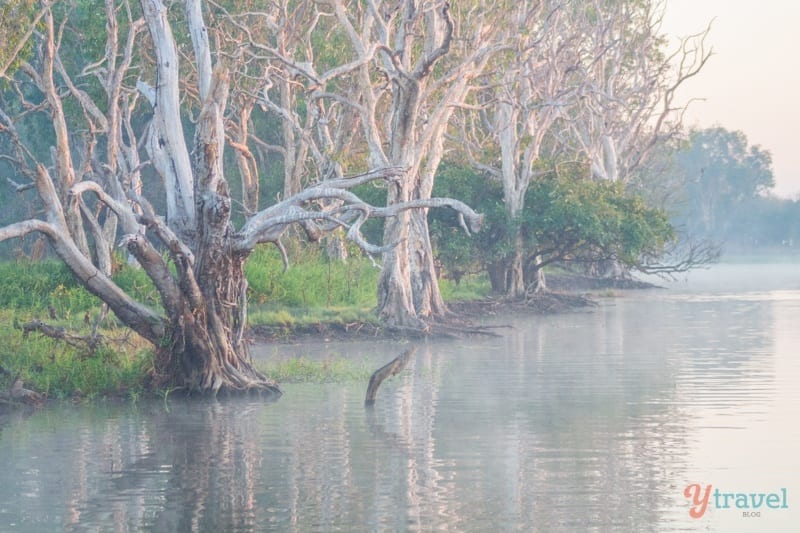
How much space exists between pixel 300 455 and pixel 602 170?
40118 mm

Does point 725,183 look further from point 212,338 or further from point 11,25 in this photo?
point 212,338

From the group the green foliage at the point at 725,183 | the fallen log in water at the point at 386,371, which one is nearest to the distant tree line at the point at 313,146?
the fallen log in water at the point at 386,371

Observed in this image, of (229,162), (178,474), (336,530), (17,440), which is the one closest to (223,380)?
(17,440)

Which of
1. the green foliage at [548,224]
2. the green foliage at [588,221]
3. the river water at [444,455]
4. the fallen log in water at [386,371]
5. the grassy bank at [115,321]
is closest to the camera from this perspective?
the river water at [444,455]

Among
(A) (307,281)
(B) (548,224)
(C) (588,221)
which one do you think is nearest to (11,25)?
(A) (307,281)

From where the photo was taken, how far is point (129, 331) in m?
20.7

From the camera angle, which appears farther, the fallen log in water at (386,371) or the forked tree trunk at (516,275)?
the forked tree trunk at (516,275)

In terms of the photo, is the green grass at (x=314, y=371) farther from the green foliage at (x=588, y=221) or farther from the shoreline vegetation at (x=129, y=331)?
the green foliage at (x=588, y=221)

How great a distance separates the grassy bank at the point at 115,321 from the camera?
61.4ft

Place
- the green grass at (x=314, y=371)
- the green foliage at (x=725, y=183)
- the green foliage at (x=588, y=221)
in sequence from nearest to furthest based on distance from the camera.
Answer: the green grass at (x=314, y=371) → the green foliage at (x=588, y=221) → the green foliage at (x=725, y=183)

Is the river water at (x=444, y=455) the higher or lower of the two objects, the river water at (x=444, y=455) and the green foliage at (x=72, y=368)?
the lower

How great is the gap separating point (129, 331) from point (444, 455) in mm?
8186

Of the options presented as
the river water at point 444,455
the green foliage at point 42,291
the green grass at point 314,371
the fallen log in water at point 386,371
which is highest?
the green foliage at point 42,291

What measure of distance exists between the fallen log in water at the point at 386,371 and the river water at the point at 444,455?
0.17m
